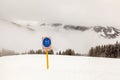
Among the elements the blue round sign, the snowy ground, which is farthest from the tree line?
the blue round sign

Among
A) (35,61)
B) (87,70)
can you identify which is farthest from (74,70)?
(35,61)

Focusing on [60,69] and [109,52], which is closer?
[60,69]

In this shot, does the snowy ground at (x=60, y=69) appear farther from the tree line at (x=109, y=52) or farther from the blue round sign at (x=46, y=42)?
the tree line at (x=109, y=52)

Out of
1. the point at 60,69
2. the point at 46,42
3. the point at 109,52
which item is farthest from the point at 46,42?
the point at 109,52

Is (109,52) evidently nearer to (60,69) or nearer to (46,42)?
(60,69)

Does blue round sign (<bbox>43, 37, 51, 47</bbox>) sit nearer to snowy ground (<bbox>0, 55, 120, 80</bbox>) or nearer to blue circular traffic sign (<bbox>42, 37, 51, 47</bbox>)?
blue circular traffic sign (<bbox>42, 37, 51, 47</bbox>)

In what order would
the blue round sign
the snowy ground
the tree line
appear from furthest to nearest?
the tree line < the blue round sign < the snowy ground

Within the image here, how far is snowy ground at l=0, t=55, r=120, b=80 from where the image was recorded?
8031mm

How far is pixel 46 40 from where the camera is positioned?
857cm

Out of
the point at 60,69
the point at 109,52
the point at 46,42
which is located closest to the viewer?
the point at 46,42

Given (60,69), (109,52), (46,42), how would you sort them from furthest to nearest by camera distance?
(109,52)
(60,69)
(46,42)

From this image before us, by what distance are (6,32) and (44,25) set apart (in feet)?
16.9

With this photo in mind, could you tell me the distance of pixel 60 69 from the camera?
29.2 ft

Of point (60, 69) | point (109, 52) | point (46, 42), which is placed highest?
point (46, 42)
